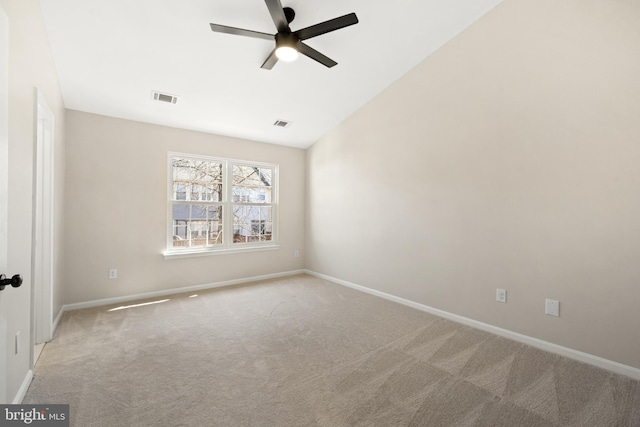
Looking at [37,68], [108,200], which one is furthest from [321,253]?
[37,68]

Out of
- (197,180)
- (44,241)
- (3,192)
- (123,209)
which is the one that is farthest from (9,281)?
(197,180)

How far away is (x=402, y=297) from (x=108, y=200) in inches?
162

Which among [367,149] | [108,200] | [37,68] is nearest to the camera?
[37,68]

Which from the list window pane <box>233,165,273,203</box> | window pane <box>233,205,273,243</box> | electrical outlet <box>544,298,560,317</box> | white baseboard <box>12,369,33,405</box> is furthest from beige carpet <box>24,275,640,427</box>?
window pane <box>233,165,273,203</box>

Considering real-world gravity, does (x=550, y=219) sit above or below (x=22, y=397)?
above

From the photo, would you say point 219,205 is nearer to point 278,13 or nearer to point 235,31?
point 235,31

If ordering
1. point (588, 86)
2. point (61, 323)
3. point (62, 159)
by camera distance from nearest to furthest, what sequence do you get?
point (588, 86), point (61, 323), point (62, 159)

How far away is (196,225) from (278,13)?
333cm

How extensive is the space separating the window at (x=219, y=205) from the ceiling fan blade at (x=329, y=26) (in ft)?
9.29

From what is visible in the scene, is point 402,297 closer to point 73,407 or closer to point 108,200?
point 73,407

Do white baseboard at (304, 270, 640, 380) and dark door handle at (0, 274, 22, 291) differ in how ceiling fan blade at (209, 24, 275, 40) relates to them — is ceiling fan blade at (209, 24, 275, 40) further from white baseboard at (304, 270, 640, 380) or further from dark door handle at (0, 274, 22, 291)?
white baseboard at (304, 270, 640, 380)

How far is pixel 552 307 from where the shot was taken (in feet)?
8.14

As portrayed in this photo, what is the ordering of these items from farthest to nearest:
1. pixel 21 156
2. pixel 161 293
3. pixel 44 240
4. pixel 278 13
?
pixel 161 293, pixel 44 240, pixel 278 13, pixel 21 156

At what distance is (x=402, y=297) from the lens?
371 centimetres
